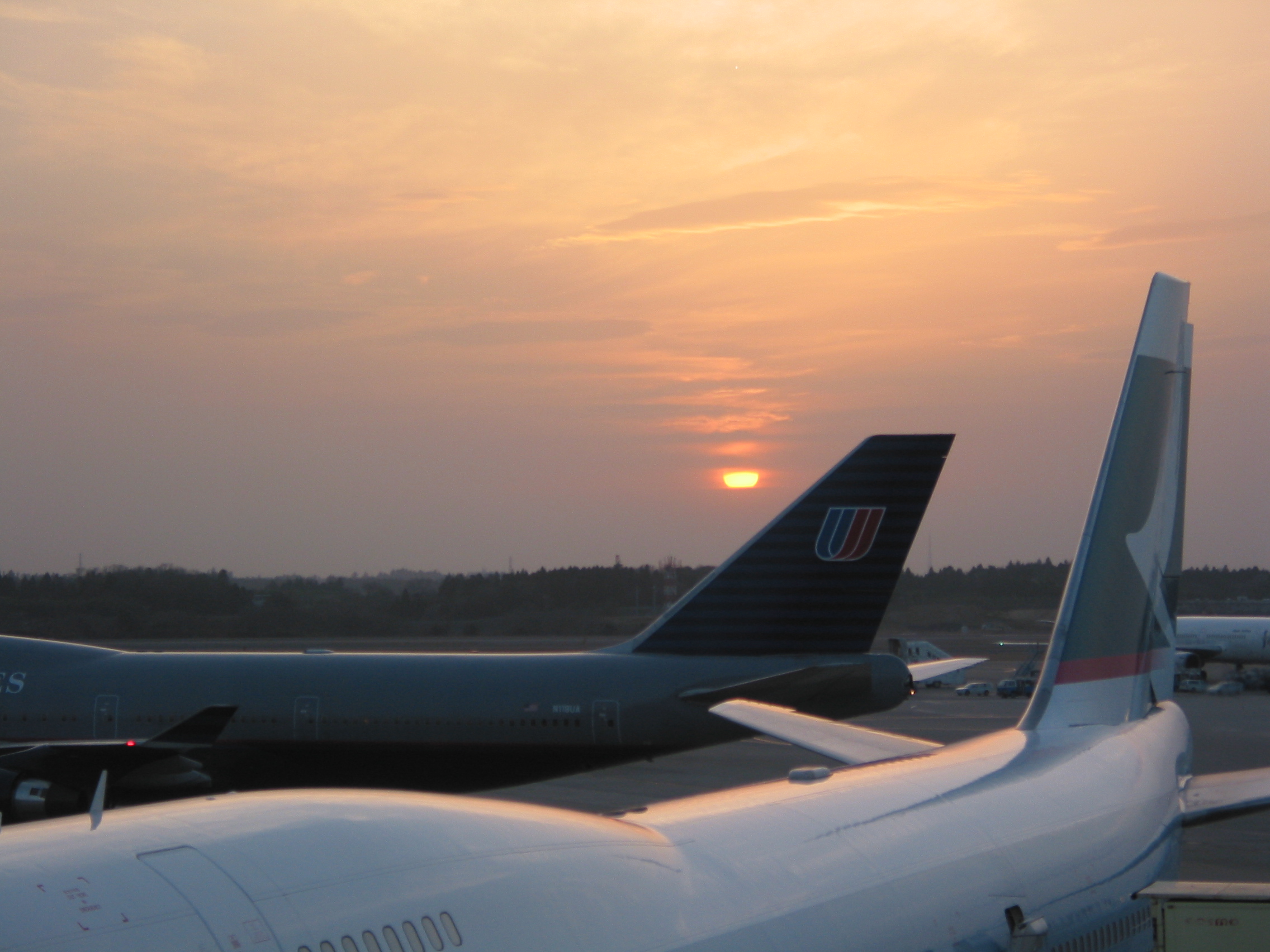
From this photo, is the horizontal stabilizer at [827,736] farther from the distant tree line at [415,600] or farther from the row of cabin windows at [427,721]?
the distant tree line at [415,600]

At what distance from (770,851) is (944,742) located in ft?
100

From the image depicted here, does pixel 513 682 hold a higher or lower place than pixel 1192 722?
higher

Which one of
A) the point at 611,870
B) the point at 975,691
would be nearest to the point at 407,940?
the point at 611,870

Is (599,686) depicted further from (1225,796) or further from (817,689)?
(1225,796)

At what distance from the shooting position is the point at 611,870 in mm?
5203

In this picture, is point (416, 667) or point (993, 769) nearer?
point (993, 769)

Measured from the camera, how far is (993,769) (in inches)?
370

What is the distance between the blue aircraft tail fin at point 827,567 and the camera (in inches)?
827

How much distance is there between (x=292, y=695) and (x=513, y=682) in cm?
412

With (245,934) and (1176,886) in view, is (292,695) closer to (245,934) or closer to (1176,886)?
(1176,886)

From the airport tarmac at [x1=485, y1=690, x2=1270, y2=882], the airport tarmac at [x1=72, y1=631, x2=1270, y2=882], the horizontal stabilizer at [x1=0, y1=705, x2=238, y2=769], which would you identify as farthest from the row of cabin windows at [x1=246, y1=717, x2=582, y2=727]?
the horizontal stabilizer at [x1=0, y1=705, x2=238, y2=769]

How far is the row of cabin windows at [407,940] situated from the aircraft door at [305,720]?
18.3m

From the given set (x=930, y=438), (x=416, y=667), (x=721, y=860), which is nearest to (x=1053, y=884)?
(x=721, y=860)

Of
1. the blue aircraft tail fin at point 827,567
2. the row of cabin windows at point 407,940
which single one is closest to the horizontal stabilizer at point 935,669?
the blue aircraft tail fin at point 827,567
